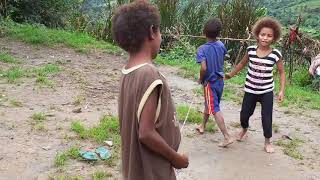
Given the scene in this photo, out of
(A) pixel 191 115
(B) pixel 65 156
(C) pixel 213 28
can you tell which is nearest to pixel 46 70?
(A) pixel 191 115

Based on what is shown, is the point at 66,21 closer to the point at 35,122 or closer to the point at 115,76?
the point at 115,76

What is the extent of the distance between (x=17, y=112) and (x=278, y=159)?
298 cm

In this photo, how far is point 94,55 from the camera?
30.9 feet

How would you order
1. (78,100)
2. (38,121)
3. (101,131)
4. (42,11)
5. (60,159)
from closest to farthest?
(60,159) < (101,131) < (38,121) < (78,100) < (42,11)

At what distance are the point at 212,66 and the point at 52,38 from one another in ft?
20.6

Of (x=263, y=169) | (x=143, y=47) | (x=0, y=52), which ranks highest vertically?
(x=143, y=47)

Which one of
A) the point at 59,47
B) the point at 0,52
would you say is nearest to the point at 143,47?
the point at 0,52

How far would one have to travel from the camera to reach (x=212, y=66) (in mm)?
4641

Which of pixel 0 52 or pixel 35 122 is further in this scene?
pixel 0 52

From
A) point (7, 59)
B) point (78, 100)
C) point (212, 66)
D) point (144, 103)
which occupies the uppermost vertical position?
point (144, 103)

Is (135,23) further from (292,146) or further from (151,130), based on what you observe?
(292,146)

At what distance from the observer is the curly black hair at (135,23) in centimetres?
209

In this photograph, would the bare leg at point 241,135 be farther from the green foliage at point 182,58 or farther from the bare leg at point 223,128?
the green foliage at point 182,58

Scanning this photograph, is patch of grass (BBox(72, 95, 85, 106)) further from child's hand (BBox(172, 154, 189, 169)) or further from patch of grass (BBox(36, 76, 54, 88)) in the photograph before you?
child's hand (BBox(172, 154, 189, 169))
